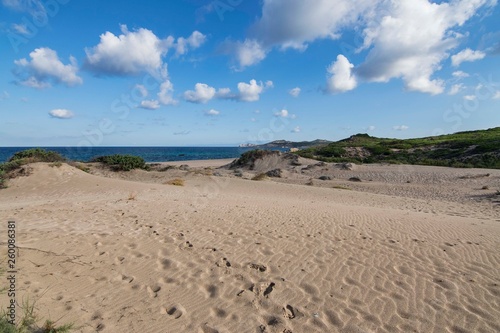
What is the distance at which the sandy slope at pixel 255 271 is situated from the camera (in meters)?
3.85

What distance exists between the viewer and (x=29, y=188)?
15234mm

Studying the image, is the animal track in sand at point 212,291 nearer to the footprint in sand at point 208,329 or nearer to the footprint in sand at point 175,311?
the footprint in sand at point 175,311

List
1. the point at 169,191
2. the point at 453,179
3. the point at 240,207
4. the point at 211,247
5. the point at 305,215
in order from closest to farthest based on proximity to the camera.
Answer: the point at 211,247
the point at 305,215
the point at 240,207
the point at 169,191
the point at 453,179

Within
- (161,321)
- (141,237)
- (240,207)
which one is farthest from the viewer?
(240,207)

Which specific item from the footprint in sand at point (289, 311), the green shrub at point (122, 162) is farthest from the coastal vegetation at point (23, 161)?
the footprint in sand at point (289, 311)

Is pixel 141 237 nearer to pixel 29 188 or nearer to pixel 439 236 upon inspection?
pixel 439 236

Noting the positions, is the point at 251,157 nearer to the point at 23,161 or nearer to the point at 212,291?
the point at 23,161

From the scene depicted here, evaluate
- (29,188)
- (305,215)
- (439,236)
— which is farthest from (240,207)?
(29,188)

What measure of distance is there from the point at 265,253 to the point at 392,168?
26.5m

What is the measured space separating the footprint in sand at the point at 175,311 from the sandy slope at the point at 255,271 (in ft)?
0.07

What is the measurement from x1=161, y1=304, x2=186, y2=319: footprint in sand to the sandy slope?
2 centimetres

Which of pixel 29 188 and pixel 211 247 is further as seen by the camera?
pixel 29 188

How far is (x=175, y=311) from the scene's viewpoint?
397cm

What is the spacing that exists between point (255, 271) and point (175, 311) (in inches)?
64.5
